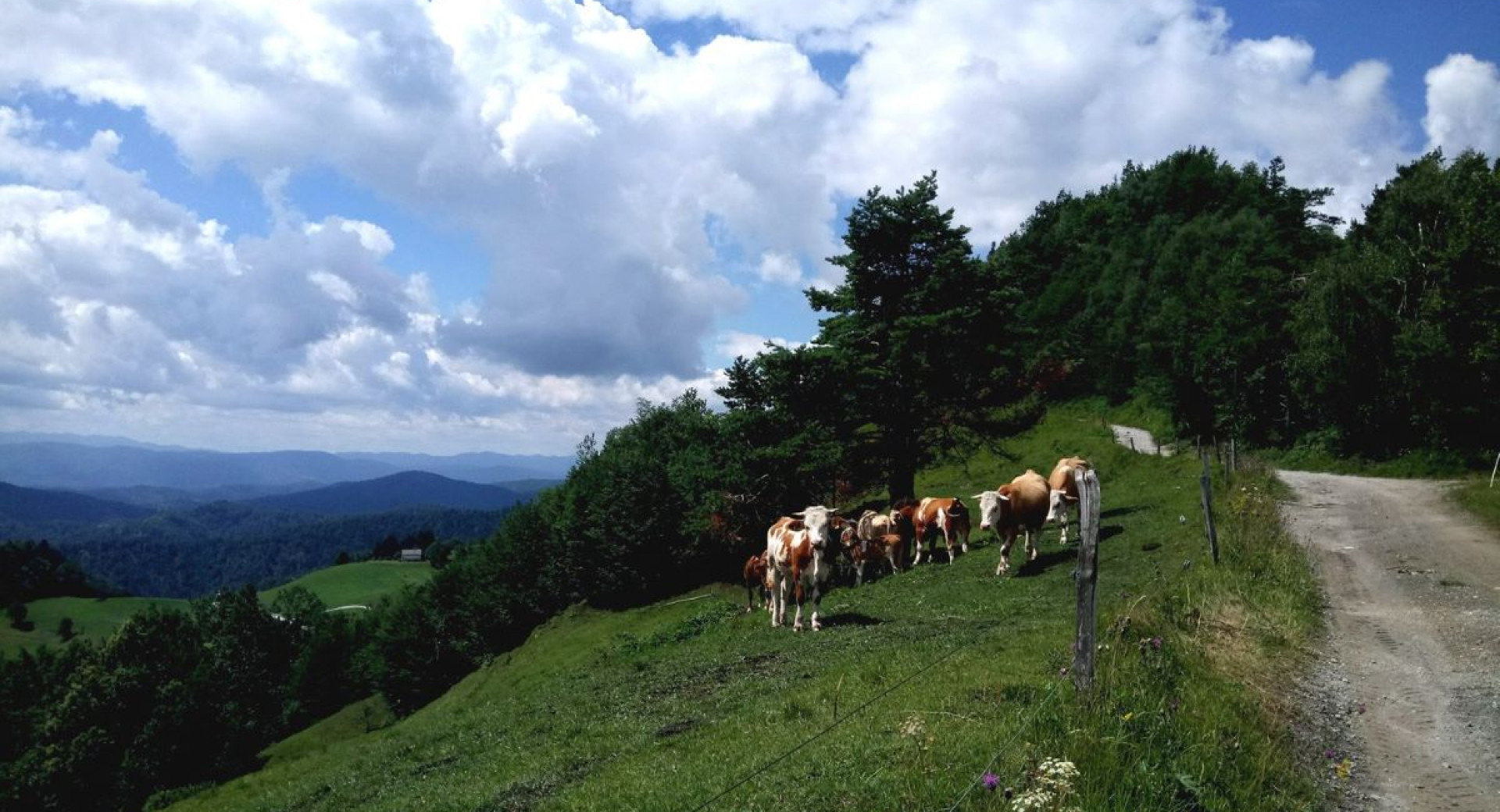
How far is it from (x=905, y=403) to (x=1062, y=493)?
10.3 meters

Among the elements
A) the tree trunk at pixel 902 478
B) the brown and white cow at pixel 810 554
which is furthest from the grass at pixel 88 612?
the brown and white cow at pixel 810 554

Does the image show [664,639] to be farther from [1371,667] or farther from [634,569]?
[634,569]

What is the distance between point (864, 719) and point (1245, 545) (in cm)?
1519

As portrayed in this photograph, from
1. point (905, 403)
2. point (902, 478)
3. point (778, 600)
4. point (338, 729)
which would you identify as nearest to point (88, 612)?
point (338, 729)

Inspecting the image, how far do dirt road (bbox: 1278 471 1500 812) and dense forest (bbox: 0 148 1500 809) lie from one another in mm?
16798

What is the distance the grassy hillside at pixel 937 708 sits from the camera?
880cm

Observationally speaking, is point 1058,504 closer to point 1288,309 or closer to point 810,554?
point 810,554

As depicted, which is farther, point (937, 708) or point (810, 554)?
point (810, 554)

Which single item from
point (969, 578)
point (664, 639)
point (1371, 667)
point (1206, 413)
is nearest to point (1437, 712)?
point (1371, 667)

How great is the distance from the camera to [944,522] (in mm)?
32844

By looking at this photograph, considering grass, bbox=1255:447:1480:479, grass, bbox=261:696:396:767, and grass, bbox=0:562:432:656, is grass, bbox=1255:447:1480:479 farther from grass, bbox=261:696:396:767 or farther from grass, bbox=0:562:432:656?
grass, bbox=0:562:432:656

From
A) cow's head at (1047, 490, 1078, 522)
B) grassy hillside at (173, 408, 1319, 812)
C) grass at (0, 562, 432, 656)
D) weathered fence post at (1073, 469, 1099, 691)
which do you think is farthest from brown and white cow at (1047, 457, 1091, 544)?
grass at (0, 562, 432, 656)

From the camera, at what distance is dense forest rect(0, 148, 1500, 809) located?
4019 centimetres

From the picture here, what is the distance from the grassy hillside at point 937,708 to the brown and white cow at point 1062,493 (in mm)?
1787
